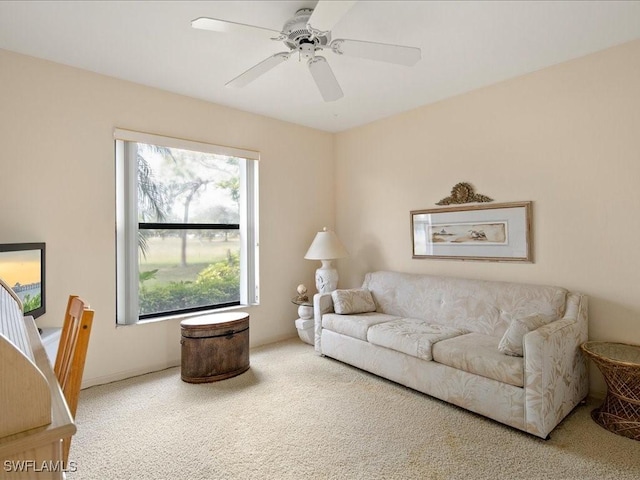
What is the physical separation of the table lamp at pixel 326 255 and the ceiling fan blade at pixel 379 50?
7.20ft

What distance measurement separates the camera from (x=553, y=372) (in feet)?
7.24

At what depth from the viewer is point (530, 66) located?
2.93 metres

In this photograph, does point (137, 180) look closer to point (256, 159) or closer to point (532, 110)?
point (256, 159)

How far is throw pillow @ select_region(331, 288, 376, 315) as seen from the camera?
3.60 metres

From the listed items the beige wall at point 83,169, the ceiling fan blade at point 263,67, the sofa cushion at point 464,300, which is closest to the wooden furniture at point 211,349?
the beige wall at point 83,169

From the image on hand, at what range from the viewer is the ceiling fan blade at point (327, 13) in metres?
1.66

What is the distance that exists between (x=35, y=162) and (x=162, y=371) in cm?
206

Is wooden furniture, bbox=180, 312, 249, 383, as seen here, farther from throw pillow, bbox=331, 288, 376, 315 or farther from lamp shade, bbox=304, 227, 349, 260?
lamp shade, bbox=304, 227, 349, 260

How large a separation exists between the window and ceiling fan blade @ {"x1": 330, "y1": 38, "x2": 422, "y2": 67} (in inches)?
79.8

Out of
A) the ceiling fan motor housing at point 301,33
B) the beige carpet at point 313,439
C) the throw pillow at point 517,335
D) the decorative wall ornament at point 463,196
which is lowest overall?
the beige carpet at point 313,439

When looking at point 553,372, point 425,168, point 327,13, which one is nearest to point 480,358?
point 553,372

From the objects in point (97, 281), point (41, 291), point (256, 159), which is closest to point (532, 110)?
point (256, 159)

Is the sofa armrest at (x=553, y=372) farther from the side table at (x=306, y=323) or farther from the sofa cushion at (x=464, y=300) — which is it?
the side table at (x=306, y=323)

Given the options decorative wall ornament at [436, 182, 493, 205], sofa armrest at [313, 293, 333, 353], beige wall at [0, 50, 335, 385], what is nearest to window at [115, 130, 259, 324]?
beige wall at [0, 50, 335, 385]
